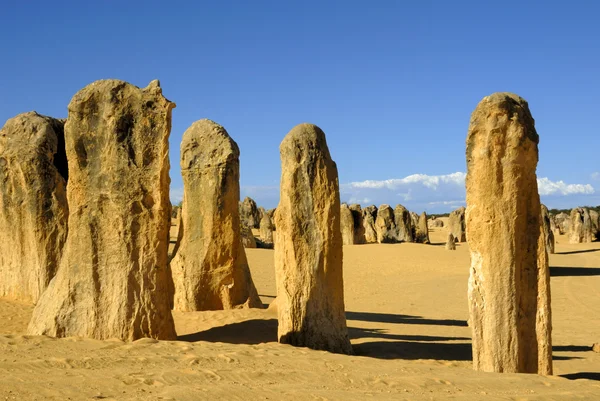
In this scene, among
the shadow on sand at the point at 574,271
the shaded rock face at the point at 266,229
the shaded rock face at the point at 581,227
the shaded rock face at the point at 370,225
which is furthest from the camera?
the shaded rock face at the point at 581,227

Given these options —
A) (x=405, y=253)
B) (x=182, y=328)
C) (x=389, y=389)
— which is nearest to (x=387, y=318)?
(x=182, y=328)

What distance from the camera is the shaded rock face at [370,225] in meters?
40.3

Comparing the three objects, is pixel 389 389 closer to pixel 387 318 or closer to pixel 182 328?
pixel 182 328

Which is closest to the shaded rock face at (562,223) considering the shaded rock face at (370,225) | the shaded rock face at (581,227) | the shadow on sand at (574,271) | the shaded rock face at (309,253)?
the shaded rock face at (581,227)

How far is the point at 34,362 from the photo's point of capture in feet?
23.0

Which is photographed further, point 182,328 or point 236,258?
point 236,258

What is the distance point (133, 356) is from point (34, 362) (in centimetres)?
103

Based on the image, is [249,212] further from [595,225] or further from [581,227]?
[595,225]

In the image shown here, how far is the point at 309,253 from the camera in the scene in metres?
9.69

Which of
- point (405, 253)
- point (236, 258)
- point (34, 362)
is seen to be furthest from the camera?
point (405, 253)

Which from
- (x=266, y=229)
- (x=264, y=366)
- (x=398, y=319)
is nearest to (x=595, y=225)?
(x=266, y=229)

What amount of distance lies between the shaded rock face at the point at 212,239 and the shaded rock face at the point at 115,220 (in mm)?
3368

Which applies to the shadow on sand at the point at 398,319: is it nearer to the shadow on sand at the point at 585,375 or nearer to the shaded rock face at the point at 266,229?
the shadow on sand at the point at 585,375

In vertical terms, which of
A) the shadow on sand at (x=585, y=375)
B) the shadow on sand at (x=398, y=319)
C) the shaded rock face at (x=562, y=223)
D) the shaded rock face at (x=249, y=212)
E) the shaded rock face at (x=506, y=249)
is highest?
the shaded rock face at (x=249, y=212)
